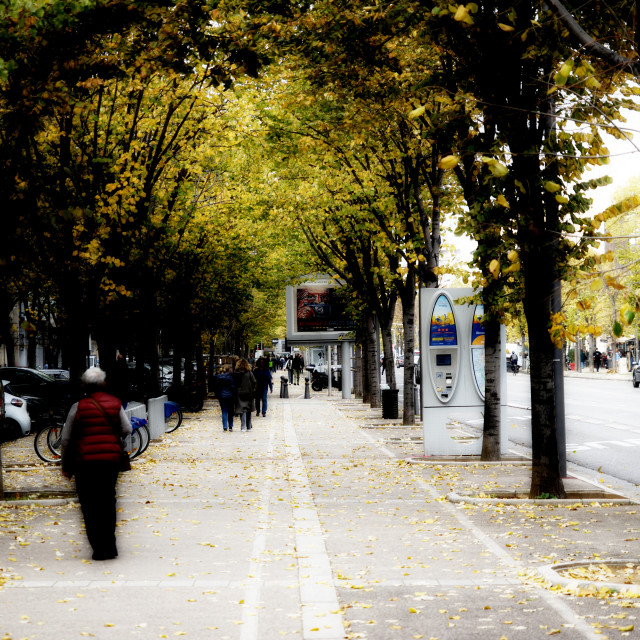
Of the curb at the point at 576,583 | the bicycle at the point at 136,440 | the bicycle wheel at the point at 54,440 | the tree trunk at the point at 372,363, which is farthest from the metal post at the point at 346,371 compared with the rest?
the curb at the point at 576,583

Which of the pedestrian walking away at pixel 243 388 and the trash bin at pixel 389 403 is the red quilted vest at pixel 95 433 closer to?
the pedestrian walking away at pixel 243 388

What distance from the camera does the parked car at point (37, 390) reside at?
2464 centimetres

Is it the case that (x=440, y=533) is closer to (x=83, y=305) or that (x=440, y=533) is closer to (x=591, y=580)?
(x=591, y=580)

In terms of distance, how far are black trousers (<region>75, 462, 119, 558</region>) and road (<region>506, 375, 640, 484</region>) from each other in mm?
8189

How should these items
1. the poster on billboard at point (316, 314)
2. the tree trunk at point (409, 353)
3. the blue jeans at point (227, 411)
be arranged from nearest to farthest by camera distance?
1. the tree trunk at point (409, 353)
2. the blue jeans at point (227, 411)
3. the poster on billboard at point (316, 314)

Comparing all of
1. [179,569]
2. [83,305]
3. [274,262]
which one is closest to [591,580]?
[179,569]

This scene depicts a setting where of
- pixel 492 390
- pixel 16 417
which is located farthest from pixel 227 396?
pixel 492 390

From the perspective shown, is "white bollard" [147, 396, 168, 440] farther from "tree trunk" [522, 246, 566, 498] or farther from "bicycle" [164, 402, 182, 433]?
"tree trunk" [522, 246, 566, 498]

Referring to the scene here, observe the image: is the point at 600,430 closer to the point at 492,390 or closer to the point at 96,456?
the point at 492,390

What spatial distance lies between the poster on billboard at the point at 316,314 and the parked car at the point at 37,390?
15883 mm

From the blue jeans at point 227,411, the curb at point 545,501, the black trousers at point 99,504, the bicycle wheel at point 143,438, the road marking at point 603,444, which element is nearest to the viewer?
the black trousers at point 99,504

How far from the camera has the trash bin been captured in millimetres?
27688

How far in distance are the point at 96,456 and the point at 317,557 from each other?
2086 mm

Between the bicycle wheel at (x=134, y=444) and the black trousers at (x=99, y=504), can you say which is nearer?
the black trousers at (x=99, y=504)
